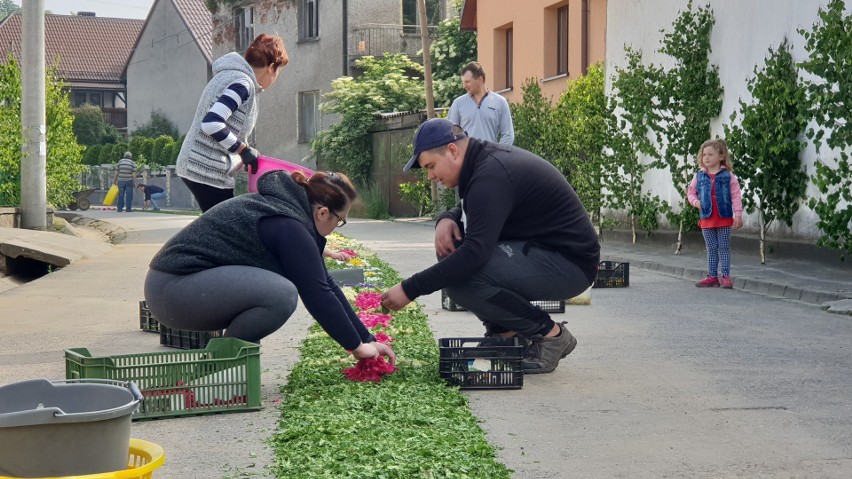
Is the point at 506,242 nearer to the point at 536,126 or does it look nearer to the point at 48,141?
the point at 536,126

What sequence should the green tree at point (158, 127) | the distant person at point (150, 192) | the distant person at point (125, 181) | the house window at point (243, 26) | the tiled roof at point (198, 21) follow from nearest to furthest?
the distant person at point (125, 181)
the house window at point (243, 26)
the distant person at point (150, 192)
the tiled roof at point (198, 21)
the green tree at point (158, 127)

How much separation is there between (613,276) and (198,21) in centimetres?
4908

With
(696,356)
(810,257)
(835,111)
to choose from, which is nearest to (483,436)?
(696,356)

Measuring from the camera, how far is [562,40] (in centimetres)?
2684

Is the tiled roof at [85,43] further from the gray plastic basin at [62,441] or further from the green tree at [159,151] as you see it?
the gray plastic basin at [62,441]

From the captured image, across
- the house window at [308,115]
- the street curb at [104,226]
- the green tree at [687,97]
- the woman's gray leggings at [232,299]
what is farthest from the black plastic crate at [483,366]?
the house window at [308,115]

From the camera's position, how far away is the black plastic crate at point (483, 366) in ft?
20.3

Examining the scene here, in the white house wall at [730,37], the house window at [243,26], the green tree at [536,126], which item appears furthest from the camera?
the house window at [243,26]

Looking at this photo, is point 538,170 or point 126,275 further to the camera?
point 126,275

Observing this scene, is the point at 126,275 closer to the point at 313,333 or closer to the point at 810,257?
the point at 313,333

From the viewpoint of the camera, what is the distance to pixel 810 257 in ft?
44.7

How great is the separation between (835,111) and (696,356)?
5254 mm

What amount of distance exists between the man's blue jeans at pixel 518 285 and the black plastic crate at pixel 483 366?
30 cm

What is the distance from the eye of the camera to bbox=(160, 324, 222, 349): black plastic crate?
23.9ft
